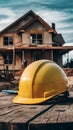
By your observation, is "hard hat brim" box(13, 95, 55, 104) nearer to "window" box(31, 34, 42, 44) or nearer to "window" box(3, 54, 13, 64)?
"window" box(31, 34, 42, 44)

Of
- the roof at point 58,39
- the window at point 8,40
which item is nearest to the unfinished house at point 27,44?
the window at point 8,40

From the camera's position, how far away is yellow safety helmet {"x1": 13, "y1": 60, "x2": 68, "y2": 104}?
827cm

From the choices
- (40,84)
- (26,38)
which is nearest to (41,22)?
(26,38)

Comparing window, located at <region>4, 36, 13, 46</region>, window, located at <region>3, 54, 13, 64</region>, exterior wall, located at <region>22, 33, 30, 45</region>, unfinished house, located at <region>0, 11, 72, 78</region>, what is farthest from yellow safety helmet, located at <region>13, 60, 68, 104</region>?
window, located at <region>4, 36, 13, 46</region>

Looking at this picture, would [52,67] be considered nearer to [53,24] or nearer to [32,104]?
[32,104]

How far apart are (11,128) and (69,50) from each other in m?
38.7

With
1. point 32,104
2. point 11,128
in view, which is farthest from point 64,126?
point 32,104

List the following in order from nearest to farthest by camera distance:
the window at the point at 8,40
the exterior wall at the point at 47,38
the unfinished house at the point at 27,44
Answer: the unfinished house at the point at 27,44 < the exterior wall at the point at 47,38 < the window at the point at 8,40

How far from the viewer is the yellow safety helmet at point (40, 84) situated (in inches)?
326

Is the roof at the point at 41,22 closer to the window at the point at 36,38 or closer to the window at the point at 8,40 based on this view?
the window at the point at 36,38

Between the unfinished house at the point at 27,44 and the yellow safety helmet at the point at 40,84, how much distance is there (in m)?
33.1

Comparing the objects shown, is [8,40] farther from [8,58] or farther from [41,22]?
[41,22]

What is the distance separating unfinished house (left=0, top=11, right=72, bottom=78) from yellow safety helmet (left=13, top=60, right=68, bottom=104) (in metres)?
33.1

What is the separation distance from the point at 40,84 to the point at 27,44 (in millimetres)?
35257
